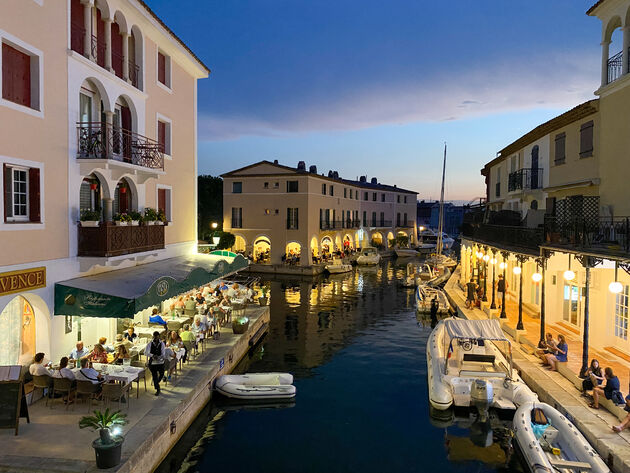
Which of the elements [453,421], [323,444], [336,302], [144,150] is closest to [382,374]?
[453,421]

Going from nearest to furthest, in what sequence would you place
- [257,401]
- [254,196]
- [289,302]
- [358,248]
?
1. [257,401]
2. [289,302]
3. [254,196]
4. [358,248]

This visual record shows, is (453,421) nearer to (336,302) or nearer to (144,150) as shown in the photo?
(144,150)

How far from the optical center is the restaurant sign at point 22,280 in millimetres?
11578

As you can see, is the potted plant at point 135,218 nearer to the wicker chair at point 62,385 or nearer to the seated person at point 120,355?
the seated person at point 120,355

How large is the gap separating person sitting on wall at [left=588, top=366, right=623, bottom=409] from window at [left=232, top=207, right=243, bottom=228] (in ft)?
147

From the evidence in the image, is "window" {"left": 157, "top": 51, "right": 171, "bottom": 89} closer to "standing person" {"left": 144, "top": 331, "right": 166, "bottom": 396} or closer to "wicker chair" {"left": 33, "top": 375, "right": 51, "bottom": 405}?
"standing person" {"left": 144, "top": 331, "right": 166, "bottom": 396}

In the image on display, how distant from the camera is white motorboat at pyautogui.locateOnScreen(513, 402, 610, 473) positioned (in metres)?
10.5

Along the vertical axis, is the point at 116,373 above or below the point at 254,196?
below

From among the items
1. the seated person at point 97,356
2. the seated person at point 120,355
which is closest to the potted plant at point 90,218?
the seated person at point 97,356

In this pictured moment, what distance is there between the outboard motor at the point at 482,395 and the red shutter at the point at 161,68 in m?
18.4

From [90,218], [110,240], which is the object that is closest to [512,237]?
[110,240]

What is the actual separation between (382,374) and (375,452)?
22.5 ft

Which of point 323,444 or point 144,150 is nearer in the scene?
point 323,444

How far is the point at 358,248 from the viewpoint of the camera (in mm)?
72438
